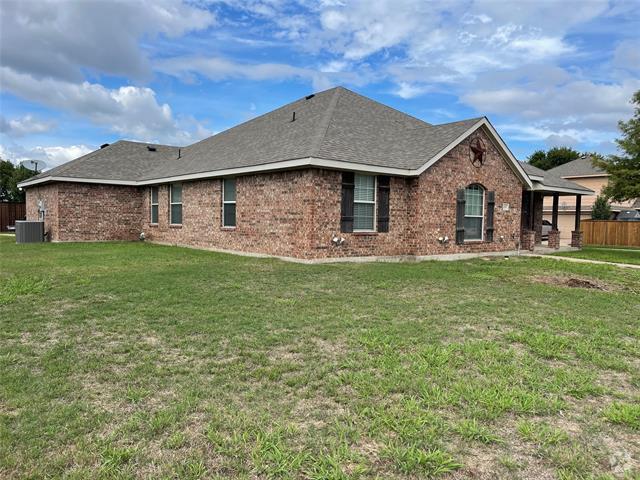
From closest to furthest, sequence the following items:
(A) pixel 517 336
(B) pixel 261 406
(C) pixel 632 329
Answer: (B) pixel 261 406 < (A) pixel 517 336 < (C) pixel 632 329

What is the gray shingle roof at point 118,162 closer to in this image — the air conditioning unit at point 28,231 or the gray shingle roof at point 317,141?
the gray shingle roof at point 317,141

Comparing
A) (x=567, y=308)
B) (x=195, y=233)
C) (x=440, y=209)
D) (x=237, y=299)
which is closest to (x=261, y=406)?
(x=237, y=299)

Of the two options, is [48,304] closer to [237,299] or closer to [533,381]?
[237,299]

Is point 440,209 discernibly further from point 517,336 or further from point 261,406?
point 261,406

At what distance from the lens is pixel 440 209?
46.8 ft

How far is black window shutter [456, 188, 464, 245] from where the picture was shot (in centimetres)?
1473

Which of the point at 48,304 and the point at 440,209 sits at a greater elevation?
the point at 440,209

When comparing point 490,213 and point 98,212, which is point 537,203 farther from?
point 98,212

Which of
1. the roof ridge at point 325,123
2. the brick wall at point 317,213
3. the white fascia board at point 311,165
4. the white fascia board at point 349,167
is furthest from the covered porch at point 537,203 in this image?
the roof ridge at point 325,123

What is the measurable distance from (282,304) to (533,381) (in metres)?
3.99

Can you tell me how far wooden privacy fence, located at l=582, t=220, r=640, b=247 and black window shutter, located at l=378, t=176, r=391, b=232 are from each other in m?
22.2

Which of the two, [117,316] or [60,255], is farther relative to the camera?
[60,255]

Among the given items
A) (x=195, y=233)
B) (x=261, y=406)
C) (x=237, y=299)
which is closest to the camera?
(x=261, y=406)

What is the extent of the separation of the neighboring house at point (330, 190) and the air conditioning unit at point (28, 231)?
546 millimetres
